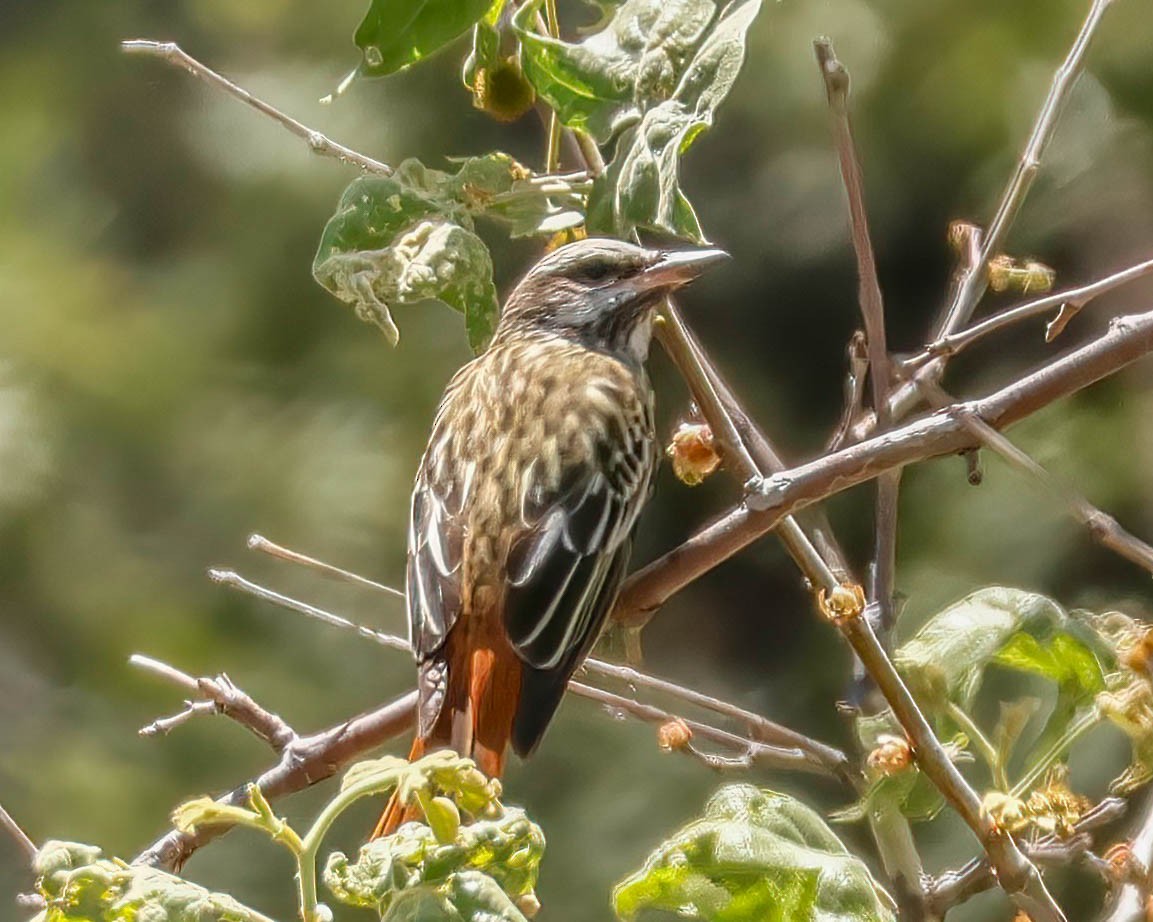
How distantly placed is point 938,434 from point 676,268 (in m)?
1.55

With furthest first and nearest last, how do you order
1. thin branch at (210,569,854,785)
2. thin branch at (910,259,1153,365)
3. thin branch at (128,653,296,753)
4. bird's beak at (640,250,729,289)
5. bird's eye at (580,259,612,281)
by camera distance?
1. bird's eye at (580,259,612,281)
2. bird's beak at (640,250,729,289)
3. thin branch at (128,653,296,753)
4. thin branch at (210,569,854,785)
5. thin branch at (910,259,1153,365)

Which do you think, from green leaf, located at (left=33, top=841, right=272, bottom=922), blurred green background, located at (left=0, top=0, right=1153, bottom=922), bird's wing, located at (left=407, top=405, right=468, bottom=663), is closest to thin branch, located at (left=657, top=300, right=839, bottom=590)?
bird's wing, located at (left=407, top=405, right=468, bottom=663)

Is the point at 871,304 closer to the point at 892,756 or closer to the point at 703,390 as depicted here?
the point at 703,390

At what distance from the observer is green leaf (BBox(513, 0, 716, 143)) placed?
7.29ft

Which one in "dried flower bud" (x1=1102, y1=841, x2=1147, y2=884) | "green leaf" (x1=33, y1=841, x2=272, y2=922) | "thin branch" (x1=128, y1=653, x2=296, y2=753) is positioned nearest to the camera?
"green leaf" (x1=33, y1=841, x2=272, y2=922)

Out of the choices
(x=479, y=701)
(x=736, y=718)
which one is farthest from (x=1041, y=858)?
(x=479, y=701)

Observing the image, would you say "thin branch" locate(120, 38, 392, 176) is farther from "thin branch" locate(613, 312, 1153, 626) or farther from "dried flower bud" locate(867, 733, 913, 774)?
"dried flower bud" locate(867, 733, 913, 774)

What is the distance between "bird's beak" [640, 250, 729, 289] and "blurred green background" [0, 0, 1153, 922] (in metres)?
1.30

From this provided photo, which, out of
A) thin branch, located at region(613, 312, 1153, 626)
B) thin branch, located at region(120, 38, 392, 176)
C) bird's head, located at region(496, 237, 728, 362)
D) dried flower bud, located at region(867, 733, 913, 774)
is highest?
bird's head, located at region(496, 237, 728, 362)

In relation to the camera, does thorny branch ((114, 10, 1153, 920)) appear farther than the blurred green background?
No

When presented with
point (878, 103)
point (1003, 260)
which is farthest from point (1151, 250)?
point (1003, 260)

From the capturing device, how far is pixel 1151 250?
17.9ft

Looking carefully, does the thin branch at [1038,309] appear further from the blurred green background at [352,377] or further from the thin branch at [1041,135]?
the blurred green background at [352,377]

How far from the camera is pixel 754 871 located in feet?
6.69
